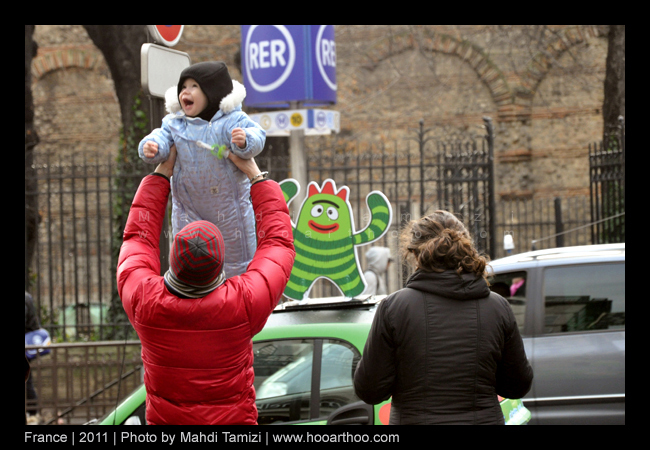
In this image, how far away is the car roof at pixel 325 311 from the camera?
12.4ft

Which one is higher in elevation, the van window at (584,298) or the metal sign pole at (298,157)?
the metal sign pole at (298,157)

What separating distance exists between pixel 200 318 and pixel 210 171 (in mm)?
775

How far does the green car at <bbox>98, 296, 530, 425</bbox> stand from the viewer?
11.7 ft

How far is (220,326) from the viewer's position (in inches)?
90.8

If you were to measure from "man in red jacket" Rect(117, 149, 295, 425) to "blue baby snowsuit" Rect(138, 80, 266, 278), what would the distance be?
42 centimetres

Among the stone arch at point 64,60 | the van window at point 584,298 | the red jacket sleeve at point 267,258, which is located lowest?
the van window at point 584,298

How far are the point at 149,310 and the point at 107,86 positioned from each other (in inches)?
626

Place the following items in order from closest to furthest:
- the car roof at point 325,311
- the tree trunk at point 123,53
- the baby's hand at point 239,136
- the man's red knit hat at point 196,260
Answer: the man's red knit hat at point 196,260 < the baby's hand at point 239,136 < the car roof at point 325,311 < the tree trunk at point 123,53

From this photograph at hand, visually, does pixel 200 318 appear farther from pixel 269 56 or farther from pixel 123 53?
pixel 123 53

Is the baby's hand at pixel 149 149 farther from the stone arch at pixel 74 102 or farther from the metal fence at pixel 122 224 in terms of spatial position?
the stone arch at pixel 74 102

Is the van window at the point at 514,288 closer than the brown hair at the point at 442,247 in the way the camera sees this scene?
No

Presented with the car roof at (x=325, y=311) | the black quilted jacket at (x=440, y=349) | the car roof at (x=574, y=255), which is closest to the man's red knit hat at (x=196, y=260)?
the black quilted jacket at (x=440, y=349)

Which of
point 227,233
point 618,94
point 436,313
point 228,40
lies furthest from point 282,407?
point 228,40
